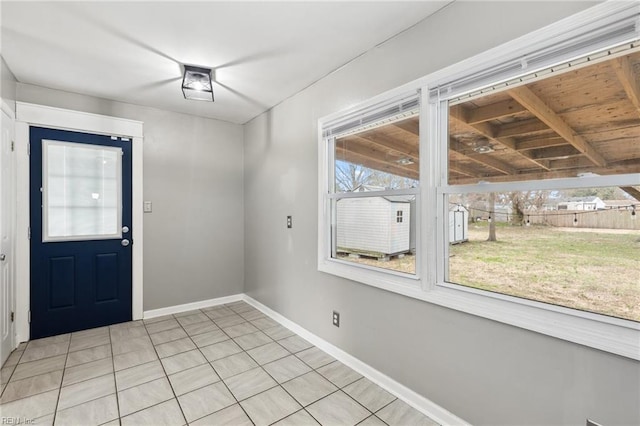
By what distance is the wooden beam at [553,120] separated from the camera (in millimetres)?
1319

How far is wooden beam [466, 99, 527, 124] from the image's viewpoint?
1573 millimetres

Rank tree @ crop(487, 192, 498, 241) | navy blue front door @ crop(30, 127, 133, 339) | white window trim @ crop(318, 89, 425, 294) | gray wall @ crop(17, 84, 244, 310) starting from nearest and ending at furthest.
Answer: tree @ crop(487, 192, 498, 241), white window trim @ crop(318, 89, 425, 294), navy blue front door @ crop(30, 127, 133, 339), gray wall @ crop(17, 84, 244, 310)

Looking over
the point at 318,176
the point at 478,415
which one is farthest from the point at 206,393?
the point at 318,176

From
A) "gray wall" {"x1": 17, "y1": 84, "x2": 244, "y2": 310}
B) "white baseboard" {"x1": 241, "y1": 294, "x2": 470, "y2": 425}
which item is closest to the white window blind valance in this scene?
"white baseboard" {"x1": 241, "y1": 294, "x2": 470, "y2": 425}

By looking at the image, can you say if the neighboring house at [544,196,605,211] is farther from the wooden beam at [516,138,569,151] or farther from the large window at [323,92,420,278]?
the large window at [323,92,420,278]

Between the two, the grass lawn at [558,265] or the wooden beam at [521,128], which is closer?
the grass lawn at [558,265]

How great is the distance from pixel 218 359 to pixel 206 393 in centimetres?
47

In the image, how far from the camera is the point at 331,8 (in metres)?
1.80

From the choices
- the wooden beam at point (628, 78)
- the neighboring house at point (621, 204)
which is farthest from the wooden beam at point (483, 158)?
the wooden beam at point (628, 78)

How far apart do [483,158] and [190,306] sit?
11.8 ft

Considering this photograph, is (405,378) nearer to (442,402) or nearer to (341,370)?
(442,402)

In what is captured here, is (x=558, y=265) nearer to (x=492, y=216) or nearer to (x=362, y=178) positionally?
(x=492, y=216)

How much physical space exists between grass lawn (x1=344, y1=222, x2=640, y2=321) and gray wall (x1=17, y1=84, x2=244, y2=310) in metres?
3.05

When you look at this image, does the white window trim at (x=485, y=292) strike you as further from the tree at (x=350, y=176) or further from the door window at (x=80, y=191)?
the door window at (x=80, y=191)
